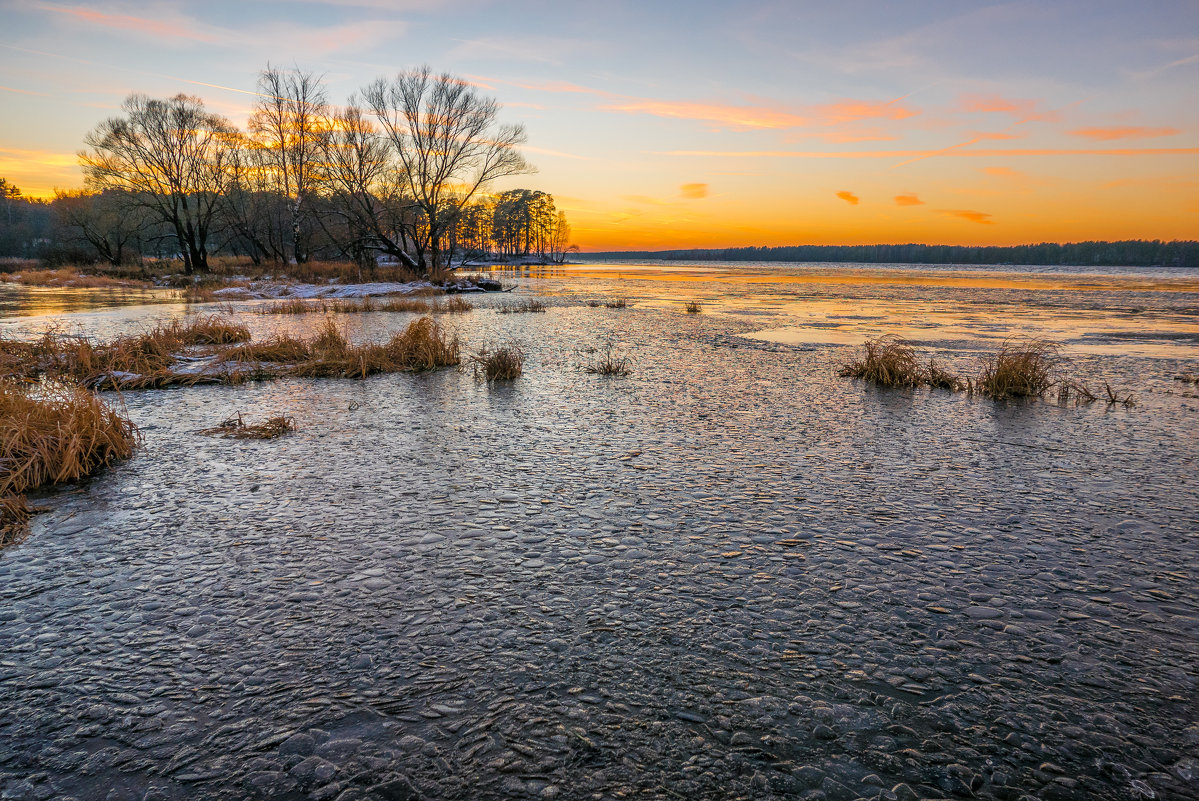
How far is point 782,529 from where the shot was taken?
4742mm

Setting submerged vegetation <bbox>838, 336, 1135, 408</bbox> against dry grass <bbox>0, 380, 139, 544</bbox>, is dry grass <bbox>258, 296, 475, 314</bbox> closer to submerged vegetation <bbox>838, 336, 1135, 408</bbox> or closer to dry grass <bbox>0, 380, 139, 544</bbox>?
dry grass <bbox>0, 380, 139, 544</bbox>

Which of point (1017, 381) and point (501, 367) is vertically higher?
point (501, 367)

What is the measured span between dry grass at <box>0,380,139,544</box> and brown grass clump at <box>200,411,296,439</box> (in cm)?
86

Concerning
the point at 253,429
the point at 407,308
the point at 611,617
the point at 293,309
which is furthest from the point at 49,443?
the point at 407,308

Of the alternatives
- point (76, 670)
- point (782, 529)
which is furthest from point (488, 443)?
point (76, 670)

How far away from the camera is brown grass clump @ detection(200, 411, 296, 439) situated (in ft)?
23.6

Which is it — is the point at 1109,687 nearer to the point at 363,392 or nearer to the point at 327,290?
the point at 363,392

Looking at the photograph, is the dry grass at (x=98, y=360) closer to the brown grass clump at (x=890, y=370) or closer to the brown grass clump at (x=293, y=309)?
the brown grass clump at (x=293, y=309)

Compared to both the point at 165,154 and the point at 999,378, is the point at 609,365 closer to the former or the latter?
the point at 999,378

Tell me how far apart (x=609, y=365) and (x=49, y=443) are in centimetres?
799

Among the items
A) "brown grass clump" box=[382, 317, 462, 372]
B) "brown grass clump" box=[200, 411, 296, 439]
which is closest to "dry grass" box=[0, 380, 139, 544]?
"brown grass clump" box=[200, 411, 296, 439]

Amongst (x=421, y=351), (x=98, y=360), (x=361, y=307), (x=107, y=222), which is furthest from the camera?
(x=107, y=222)

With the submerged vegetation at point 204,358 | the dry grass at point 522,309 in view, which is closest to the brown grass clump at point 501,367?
the submerged vegetation at point 204,358

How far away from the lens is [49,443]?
5812 mm
